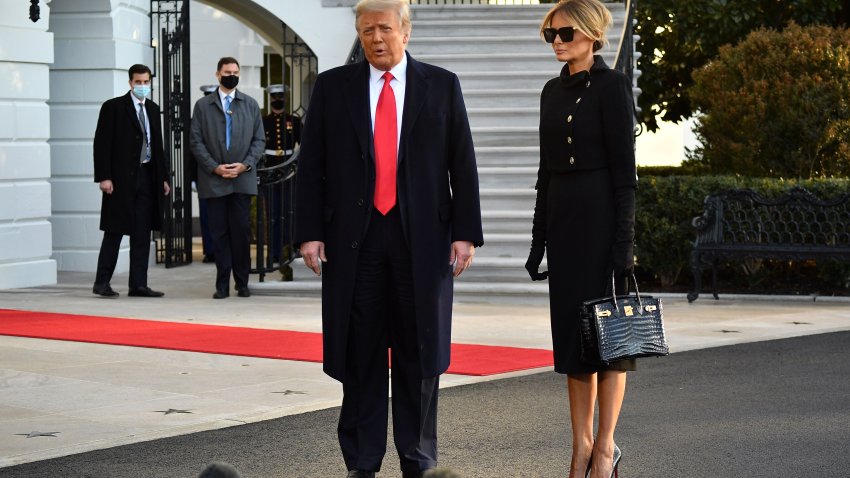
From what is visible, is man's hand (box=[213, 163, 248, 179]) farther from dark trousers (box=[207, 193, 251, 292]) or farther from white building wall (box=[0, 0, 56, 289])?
white building wall (box=[0, 0, 56, 289])

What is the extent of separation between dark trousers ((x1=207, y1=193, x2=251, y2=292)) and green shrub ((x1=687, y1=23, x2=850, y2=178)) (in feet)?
17.9

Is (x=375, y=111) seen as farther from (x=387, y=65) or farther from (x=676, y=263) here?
(x=676, y=263)

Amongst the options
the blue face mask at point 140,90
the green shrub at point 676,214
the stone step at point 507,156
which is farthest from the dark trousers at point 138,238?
the green shrub at point 676,214

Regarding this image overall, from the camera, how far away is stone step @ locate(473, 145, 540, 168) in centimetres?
1466

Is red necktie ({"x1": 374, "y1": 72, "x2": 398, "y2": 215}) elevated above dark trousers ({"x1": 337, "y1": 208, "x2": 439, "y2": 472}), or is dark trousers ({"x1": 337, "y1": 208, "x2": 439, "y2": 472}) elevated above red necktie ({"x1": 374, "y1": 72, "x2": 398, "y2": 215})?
red necktie ({"x1": 374, "y1": 72, "x2": 398, "y2": 215})

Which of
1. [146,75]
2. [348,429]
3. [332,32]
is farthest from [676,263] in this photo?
[348,429]

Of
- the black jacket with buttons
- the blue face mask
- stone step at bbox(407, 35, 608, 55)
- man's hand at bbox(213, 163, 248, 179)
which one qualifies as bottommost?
man's hand at bbox(213, 163, 248, 179)

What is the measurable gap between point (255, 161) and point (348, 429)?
7.11 meters

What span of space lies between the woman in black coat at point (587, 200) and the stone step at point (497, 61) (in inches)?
439

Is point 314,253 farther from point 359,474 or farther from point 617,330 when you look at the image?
point 617,330

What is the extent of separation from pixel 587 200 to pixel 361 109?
35.7 inches

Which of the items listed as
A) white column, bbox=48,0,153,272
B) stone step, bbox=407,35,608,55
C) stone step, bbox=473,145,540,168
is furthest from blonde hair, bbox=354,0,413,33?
stone step, bbox=407,35,608,55

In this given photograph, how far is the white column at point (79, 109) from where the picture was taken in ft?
49.8

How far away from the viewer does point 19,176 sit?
13.6 metres
